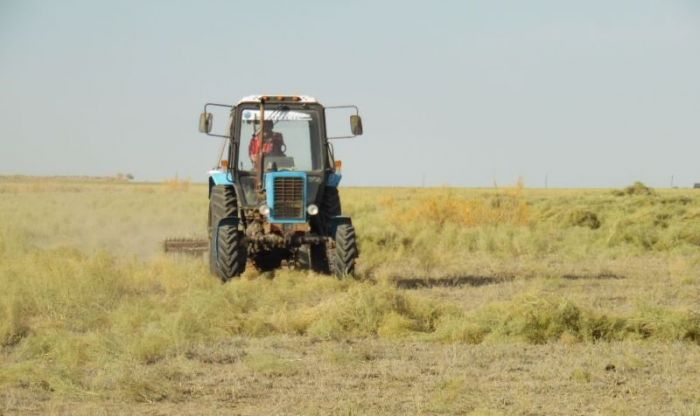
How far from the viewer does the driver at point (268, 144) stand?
1527 centimetres

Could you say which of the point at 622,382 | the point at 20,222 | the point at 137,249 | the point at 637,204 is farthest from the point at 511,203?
the point at 622,382

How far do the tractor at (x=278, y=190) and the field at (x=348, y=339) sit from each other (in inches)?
17.9

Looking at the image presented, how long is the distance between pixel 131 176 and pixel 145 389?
11379 cm

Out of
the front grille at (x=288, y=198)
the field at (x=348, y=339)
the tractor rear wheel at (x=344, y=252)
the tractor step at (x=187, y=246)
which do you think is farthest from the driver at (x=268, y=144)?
the tractor step at (x=187, y=246)

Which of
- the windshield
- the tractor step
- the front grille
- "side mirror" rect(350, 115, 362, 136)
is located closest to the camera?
"side mirror" rect(350, 115, 362, 136)

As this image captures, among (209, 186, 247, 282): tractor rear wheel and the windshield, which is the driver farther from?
(209, 186, 247, 282): tractor rear wheel

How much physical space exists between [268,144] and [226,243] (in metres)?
1.64

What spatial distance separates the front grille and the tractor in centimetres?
1

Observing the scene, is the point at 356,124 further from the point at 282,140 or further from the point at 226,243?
the point at 226,243

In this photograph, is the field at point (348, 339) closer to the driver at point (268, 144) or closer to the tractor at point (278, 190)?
the tractor at point (278, 190)

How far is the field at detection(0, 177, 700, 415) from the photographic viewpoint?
7.79 metres

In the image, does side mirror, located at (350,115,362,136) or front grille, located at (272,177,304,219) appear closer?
side mirror, located at (350,115,362,136)

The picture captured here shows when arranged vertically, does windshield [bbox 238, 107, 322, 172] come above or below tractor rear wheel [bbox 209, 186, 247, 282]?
above

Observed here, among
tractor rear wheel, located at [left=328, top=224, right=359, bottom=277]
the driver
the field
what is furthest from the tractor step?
tractor rear wheel, located at [left=328, top=224, right=359, bottom=277]
